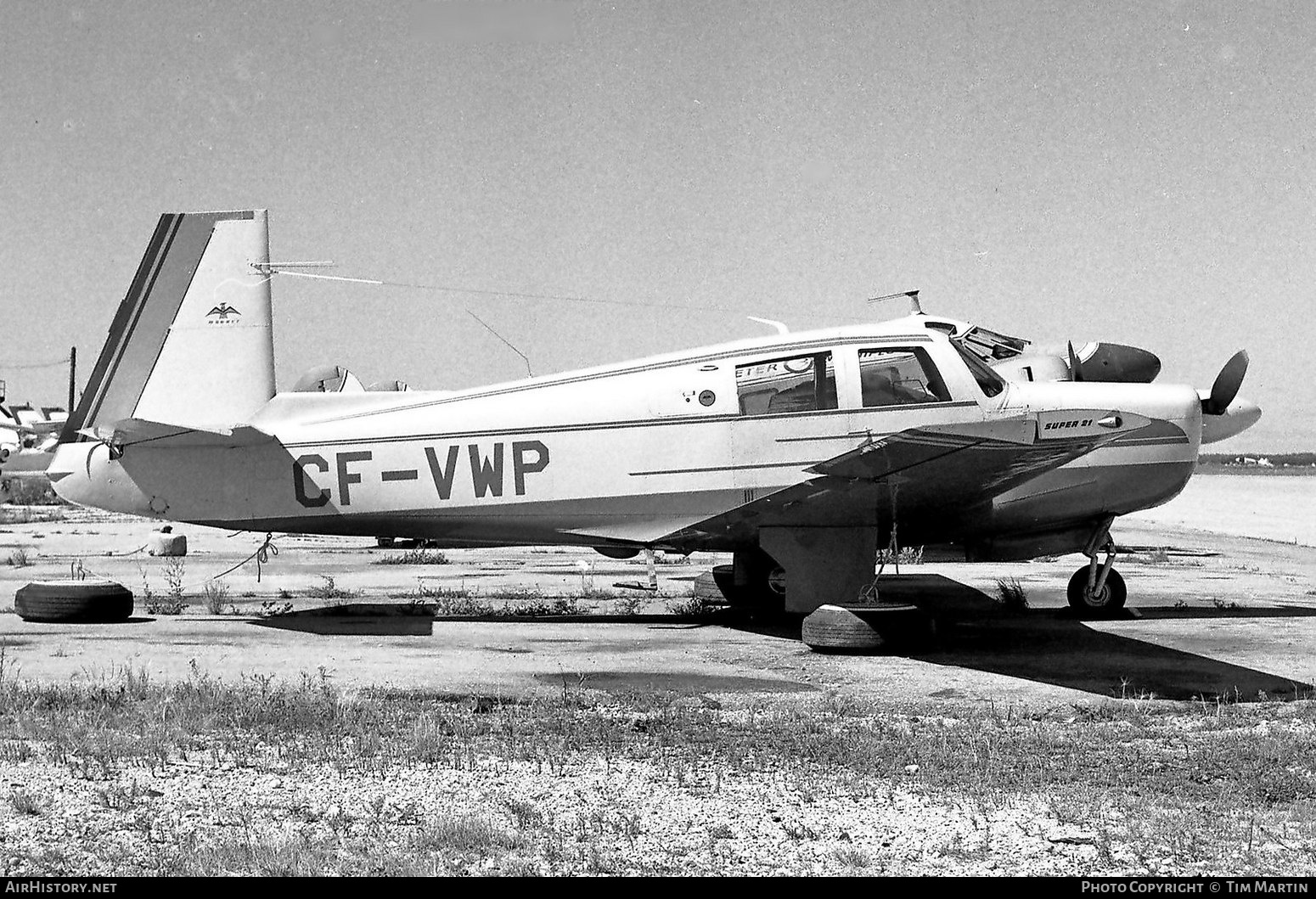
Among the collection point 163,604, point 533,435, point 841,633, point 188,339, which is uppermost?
point 188,339

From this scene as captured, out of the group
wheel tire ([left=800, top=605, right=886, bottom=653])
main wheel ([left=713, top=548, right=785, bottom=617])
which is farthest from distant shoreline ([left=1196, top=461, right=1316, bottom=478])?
wheel tire ([left=800, top=605, right=886, bottom=653])

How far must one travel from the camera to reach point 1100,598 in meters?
13.4

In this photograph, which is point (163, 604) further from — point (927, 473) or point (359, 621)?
point (927, 473)

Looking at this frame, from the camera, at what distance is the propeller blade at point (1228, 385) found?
43.1ft

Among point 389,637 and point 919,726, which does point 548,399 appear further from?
point 919,726

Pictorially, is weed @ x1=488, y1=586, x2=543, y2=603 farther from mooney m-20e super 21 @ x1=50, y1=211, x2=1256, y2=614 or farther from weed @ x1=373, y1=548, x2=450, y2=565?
weed @ x1=373, y1=548, x2=450, y2=565

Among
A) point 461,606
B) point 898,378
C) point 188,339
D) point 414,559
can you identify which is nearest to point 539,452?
point 461,606

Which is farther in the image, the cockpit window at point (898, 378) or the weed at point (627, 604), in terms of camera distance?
the weed at point (627, 604)

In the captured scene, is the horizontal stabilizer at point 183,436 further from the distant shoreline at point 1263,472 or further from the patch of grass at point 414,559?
the distant shoreline at point 1263,472

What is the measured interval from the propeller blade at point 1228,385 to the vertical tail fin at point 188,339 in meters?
10.4

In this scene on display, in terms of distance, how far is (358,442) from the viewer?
12000mm

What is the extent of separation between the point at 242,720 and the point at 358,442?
5135 mm

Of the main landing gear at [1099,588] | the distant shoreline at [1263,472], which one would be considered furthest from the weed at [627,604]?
the distant shoreline at [1263,472]

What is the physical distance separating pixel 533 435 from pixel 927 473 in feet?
13.0
